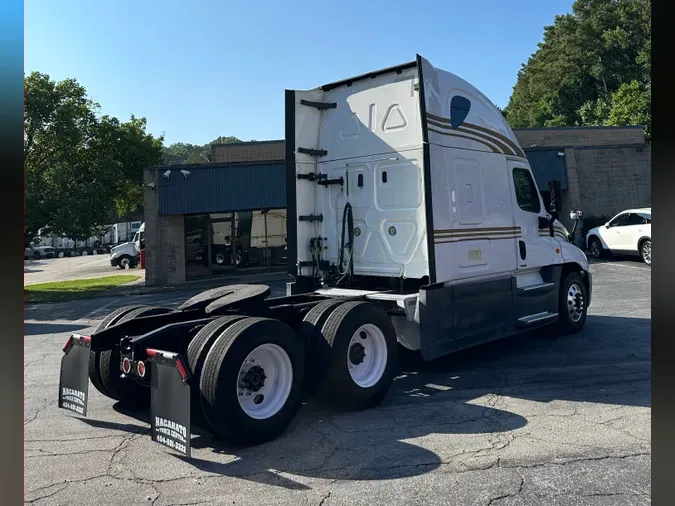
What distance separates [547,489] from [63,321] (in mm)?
12913

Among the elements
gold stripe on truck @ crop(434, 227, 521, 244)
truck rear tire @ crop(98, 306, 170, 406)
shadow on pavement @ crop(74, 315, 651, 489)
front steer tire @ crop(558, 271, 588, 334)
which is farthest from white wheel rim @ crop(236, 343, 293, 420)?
front steer tire @ crop(558, 271, 588, 334)

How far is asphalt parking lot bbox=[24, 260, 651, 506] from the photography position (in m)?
3.76

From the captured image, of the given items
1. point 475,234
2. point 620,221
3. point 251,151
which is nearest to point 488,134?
point 475,234

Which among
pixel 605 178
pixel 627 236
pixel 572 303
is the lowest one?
pixel 572 303

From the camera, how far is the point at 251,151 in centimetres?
2905

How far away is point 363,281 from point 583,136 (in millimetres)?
26933

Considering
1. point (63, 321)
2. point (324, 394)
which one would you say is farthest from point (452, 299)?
point (63, 321)

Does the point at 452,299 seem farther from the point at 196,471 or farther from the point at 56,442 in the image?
the point at 56,442

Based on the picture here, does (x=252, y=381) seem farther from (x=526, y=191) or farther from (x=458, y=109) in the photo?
(x=526, y=191)

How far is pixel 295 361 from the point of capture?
5.06 m

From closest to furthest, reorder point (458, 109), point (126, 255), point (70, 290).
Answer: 1. point (458, 109)
2. point (70, 290)
3. point (126, 255)

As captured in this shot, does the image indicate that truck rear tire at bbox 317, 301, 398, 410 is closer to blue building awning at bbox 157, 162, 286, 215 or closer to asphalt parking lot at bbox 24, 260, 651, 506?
asphalt parking lot at bbox 24, 260, 651, 506

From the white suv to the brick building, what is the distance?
2650 millimetres

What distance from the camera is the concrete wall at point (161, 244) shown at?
21.2 m
